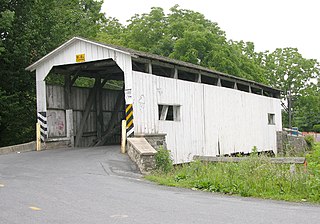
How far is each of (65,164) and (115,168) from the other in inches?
61.3

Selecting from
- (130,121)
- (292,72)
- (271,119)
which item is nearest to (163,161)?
(130,121)

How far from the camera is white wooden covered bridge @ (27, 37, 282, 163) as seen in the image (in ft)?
50.0

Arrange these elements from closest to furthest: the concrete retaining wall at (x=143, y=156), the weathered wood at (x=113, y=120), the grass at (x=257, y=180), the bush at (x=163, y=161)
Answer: the grass at (x=257, y=180)
the concrete retaining wall at (x=143, y=156)
the bush at (x=163, y=161)
the weathered wood at (x=113, y=120)

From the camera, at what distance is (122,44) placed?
39.2 meters

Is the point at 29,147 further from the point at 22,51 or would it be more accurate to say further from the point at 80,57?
the point at 22,51

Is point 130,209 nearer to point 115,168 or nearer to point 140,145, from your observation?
point 115,168

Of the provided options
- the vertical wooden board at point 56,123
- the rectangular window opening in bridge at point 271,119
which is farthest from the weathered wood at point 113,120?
the rectangular window opening in bridge at point 271,119

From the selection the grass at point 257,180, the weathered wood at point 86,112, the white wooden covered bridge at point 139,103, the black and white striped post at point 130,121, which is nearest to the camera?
the grass at point 257,180

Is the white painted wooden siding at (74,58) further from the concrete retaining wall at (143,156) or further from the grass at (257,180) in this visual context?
the grass at (257,180)

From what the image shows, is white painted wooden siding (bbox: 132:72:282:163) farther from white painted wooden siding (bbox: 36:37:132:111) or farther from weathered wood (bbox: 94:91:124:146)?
weathered wood (bbox: 94:91:124:146)

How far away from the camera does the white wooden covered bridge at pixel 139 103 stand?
15.2 metres

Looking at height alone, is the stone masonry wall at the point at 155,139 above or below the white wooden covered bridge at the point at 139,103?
below

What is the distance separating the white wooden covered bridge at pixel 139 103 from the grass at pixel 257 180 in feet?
16.0

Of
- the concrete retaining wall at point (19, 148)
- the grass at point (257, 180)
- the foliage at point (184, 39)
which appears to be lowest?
the grass at point (257, 180)
